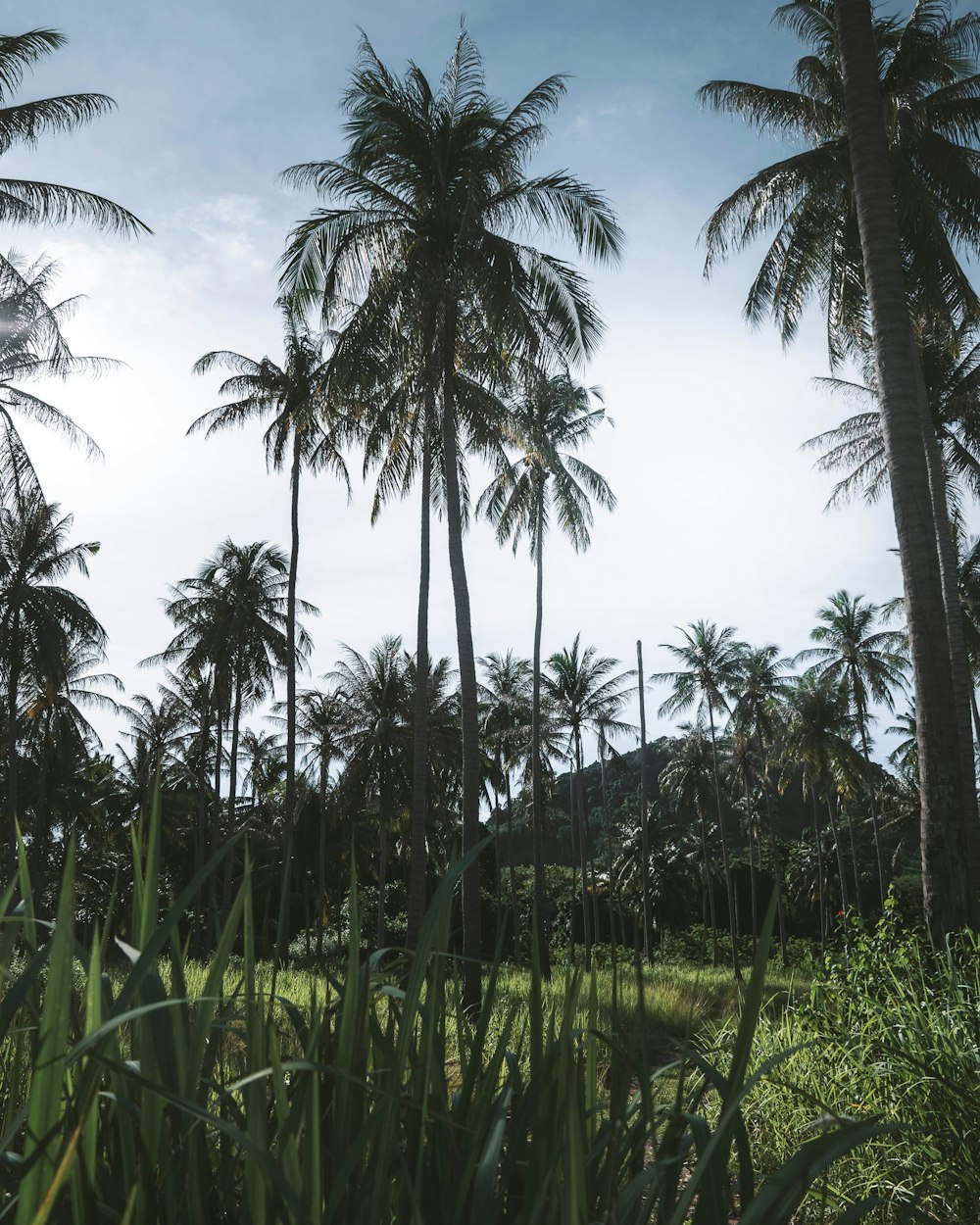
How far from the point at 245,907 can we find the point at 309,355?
2535 centimetres

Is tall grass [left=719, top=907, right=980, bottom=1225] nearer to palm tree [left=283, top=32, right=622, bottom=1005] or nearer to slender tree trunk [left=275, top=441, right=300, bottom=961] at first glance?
palm tree [left=283, top=32, right=622, bottom=1005]

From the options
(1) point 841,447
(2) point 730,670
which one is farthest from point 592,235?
(2) point 730,670

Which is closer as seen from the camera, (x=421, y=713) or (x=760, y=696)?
(x=421, y=713)

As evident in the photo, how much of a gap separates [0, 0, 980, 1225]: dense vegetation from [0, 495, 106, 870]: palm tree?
14 centimetres

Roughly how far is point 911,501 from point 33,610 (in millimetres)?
22745

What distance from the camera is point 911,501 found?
7.63m

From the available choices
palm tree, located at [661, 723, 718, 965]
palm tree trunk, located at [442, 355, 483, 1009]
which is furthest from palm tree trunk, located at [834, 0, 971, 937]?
palm tree, located at [661, 723, 718, 965]

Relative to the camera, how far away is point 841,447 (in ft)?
73.1

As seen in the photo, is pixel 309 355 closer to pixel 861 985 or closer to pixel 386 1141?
pixel 861 985

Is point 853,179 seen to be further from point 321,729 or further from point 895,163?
point 321,729

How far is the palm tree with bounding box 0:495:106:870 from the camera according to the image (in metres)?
23.2

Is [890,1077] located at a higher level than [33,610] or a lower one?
lower

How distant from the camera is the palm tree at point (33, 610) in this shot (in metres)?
23.2

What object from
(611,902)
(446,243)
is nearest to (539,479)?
(446,243)
